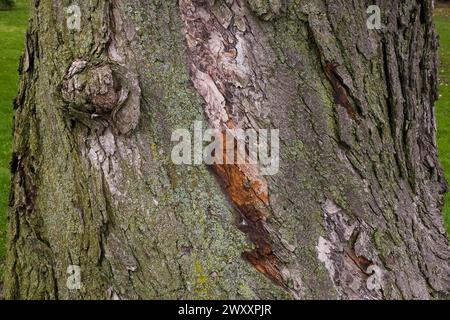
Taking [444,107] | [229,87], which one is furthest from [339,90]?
[444,107]

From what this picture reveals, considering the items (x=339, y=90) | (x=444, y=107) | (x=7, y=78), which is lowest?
(x=444, y=107)

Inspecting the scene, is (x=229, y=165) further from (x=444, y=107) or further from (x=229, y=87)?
(x=444, y=107)

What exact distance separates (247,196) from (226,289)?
1.18 feet

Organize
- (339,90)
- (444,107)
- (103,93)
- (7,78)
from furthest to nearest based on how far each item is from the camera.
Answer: (7,78) < (444,107) < (339,90) < (103,93)

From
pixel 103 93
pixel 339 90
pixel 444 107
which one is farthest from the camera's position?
pixel 444 107

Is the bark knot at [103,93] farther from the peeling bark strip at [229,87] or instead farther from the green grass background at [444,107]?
the green grass background at [444,107]

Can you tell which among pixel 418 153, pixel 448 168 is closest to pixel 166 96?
pixel 418 153

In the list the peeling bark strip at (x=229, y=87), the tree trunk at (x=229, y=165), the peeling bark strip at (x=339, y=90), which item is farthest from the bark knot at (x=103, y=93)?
the peeling bark strip at (x=339, y=90)

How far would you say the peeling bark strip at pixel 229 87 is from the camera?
225 cm

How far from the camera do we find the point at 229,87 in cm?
226

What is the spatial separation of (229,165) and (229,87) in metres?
0.29

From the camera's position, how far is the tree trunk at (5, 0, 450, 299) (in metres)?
2.25

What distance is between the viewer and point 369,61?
2430mm

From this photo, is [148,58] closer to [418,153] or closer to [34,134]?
[34,134]
